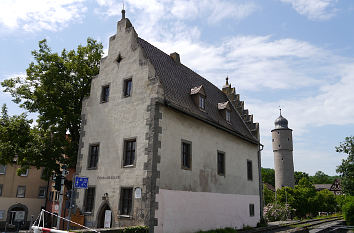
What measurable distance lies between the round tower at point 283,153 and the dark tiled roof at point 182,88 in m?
55.4

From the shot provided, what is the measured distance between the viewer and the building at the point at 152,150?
14766 millimetres


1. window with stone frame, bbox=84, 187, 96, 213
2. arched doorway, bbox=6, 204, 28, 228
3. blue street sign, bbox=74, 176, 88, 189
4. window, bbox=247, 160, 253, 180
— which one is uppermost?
window, bbox=247, 160, 253, 180

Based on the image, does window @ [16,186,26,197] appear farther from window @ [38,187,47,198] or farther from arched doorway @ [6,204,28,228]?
window @ [38,187,47,198]

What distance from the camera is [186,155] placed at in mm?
17109

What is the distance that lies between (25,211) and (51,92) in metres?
25.0

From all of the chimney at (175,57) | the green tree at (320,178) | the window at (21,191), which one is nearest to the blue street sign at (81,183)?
the chimney at (175,57)

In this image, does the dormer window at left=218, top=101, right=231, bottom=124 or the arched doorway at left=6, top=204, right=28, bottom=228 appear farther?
the arched doorway at left=6, top=204, right=28, bottom=228

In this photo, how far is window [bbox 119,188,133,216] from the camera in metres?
14.7

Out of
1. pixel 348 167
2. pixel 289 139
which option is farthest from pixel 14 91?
pixel 289 139

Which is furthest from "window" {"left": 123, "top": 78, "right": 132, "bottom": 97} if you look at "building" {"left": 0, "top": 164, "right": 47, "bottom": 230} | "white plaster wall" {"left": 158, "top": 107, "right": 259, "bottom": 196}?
"building" {"left": 0, "top": 164, "right": 47, "bottom": 230}

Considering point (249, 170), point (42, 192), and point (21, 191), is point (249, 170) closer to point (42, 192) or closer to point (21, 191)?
point (42, 192)

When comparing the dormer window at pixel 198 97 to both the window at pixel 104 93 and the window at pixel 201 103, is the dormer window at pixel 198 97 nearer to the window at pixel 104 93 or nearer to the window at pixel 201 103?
the window at pixel 201 103

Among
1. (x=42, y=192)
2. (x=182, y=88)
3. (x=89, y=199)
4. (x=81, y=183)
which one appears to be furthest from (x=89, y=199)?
(x=42, y=192)

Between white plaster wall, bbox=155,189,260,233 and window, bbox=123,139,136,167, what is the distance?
8.27ft
